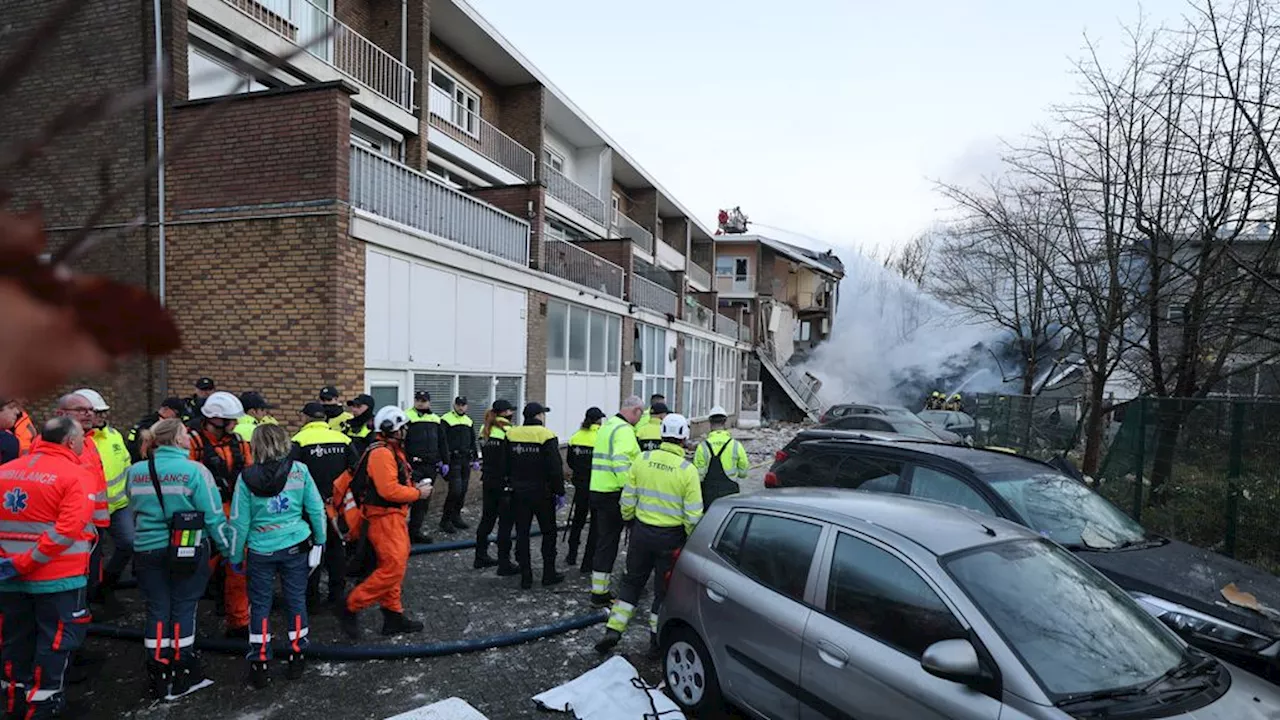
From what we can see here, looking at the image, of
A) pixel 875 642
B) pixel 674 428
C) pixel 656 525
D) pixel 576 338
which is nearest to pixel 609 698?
pixel 656 525

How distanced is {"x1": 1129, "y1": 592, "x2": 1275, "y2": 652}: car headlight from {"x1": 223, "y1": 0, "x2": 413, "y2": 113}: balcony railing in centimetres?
1119

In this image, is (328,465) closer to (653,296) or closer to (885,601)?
(885,601)

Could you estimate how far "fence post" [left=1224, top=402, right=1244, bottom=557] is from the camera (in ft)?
21.5

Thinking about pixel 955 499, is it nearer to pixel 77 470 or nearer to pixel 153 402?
pixel 77 470

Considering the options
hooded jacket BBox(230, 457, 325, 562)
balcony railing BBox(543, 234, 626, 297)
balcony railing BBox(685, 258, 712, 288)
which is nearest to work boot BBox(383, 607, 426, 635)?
hooded jacket BBox(230, 457, 325, 562)

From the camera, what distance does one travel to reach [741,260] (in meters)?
36.7

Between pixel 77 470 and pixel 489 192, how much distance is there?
1014 centimetres

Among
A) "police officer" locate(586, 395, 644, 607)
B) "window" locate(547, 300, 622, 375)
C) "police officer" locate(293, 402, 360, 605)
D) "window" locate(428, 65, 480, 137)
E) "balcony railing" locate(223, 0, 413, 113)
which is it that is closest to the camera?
"police officer" locate(293, 402, 360, 605)

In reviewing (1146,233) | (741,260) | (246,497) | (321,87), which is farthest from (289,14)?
(741,260)

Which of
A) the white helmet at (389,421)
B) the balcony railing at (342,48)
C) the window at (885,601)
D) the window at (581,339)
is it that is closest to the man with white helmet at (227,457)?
the white helmet at (389,421)

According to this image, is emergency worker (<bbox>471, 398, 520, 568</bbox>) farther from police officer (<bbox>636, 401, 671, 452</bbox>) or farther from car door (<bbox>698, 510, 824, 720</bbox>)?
car door (<bbox>698, 510, 824, 720</bbox>)

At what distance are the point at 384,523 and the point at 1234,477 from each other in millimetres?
8054

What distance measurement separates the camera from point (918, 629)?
3000mm

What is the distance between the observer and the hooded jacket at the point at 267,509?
14.4 feet
